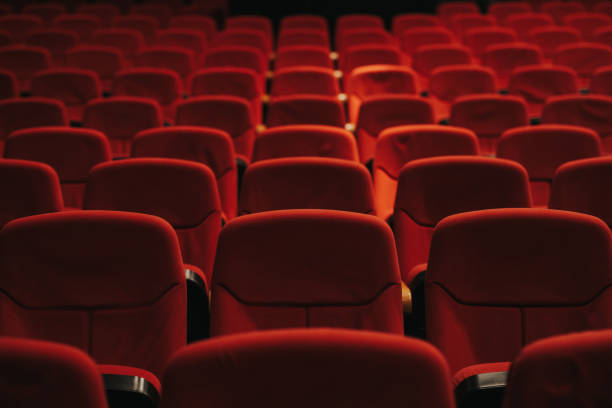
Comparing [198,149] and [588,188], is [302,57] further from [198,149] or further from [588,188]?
[588,188]

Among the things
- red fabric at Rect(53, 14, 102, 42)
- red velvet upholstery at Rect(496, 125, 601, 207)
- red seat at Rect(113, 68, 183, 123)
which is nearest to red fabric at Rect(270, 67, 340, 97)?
red seat at Rect(113, 68, 183, 123)

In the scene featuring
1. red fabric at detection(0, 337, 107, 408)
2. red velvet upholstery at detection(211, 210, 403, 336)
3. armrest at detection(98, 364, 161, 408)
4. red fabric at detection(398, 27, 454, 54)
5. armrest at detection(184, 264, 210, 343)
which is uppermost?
red fabric at detection(398, 27, 454, 54)

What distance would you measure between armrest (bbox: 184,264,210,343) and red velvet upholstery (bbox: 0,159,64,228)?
512 millimetres

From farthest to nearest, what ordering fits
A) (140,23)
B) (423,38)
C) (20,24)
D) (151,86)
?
(140,23), (20,24), (423,38), (151,86)

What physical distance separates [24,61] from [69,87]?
86 centimetres

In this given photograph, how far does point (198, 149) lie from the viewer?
6.98 feet

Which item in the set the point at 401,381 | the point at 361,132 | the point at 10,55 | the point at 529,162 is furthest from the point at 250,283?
the point at 10,55

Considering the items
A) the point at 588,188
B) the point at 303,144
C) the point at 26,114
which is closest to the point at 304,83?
the point at 303,144

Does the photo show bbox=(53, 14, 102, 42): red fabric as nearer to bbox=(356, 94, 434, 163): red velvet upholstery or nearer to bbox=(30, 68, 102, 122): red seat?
bbox=(30, 68, 102, 122): red seat

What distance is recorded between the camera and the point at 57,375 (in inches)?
29.5

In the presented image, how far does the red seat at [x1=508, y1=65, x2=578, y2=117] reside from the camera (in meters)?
3.29

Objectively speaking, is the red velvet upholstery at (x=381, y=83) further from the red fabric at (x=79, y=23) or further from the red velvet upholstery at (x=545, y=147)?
the red fabric at (x=79, y=23)

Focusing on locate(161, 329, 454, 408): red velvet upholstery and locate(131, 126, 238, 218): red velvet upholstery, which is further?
locate(131, 126, 238, 218): red velvet upholstery

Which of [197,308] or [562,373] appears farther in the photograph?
[197,308]
